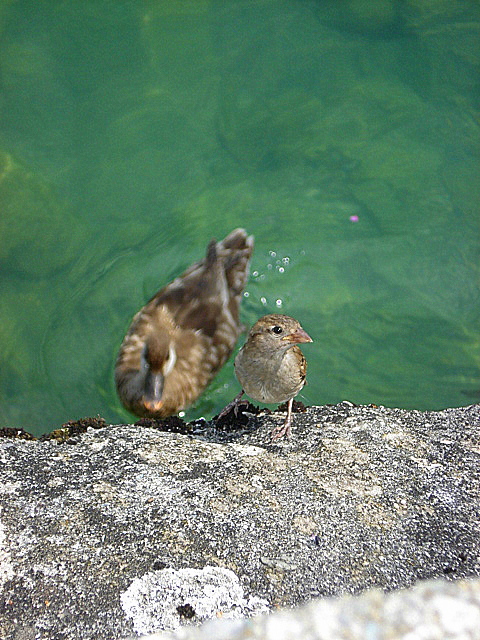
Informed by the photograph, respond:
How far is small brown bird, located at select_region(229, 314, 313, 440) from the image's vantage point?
401cm

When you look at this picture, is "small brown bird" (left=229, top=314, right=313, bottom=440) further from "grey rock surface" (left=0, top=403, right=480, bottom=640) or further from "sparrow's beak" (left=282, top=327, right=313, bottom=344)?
"grey rock surface" (left=0, top=403, right=480, bottom=640)

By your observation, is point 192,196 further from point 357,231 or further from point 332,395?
point 332,395

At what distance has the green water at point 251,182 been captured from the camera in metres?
6.14

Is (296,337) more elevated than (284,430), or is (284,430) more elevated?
(296,337)

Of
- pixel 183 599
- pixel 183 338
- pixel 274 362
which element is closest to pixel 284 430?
pixel 274 362

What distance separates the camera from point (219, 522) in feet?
9.93

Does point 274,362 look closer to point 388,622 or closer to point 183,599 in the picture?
point 183,599

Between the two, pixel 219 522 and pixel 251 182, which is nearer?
pixel 219 522

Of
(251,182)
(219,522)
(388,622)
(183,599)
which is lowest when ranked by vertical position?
(251,182)

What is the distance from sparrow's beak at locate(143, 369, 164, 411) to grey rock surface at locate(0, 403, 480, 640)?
1.01m

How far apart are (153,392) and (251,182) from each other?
322 cm

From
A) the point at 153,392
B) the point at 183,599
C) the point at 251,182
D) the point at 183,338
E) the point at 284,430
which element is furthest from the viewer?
the point at 251,182

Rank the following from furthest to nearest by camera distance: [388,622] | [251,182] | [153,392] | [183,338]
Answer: [251,182], [183,338], [153,392], [388,622]

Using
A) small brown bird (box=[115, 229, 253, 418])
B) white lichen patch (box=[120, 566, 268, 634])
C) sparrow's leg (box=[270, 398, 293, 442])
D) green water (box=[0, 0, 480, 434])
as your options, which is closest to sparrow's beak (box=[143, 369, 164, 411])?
small brown bird (box=[115, 229, 253, 418])
